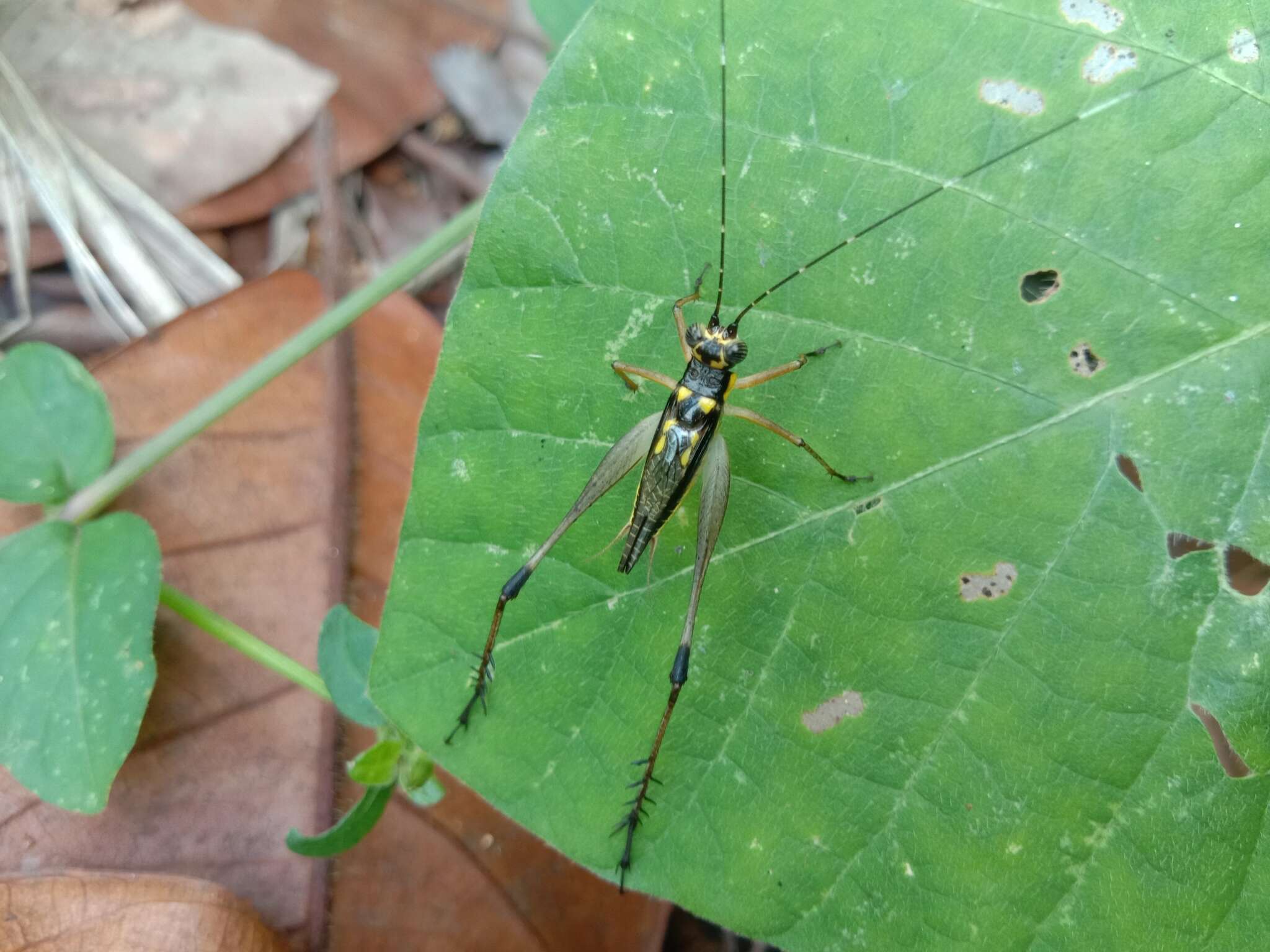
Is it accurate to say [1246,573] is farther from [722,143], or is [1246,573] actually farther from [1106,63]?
[722,143]

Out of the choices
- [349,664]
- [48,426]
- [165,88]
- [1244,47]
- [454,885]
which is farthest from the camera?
[165,88]

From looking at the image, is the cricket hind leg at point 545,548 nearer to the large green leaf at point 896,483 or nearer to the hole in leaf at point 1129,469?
the large green leaf at point 896,483

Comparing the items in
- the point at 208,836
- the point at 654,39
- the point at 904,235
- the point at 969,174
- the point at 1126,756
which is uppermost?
the point at 654,39

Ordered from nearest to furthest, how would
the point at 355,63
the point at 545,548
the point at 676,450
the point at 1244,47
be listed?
1. the point at 1244,47
2. the point at 545,548
3. the point at 676,450
4. the point at 355,63

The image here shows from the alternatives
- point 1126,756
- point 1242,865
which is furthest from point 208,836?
point 1242,865

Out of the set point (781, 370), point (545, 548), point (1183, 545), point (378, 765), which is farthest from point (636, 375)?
point (1183, 545)

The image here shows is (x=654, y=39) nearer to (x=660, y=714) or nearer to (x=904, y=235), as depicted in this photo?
(x=904, y=235)

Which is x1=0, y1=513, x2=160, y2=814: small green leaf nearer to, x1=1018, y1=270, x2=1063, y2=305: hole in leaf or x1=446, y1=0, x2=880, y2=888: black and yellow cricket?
x1=446, y1=0, x2=880, y2=888: black and yellow cricket
